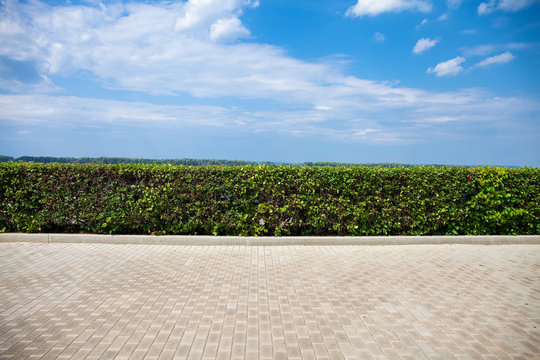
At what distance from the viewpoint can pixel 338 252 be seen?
7664mm

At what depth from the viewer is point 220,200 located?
28.3 feet

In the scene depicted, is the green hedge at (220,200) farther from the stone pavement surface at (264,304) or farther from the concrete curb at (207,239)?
the stone pavement surface at (264,304)

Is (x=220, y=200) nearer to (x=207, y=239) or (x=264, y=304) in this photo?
(x=207, y=239)

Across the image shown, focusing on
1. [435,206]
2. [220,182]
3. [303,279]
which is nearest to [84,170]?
[220,182]

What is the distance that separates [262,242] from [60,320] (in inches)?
182

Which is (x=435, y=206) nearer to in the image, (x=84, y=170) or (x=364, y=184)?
(x=364, y=184)

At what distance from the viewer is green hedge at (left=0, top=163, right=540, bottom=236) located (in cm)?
859

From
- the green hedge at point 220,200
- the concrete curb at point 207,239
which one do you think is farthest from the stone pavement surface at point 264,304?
the green hedge at point 220,200

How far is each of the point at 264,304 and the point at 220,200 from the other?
164 inches

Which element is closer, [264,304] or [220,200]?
[264,304]

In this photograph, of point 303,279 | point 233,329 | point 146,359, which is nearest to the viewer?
point 146,359

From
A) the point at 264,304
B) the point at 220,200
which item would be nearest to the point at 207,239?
the point at 220,200

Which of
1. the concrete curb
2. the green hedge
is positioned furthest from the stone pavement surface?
the green hedge

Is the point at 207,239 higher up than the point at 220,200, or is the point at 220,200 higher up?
the point at 220,200
